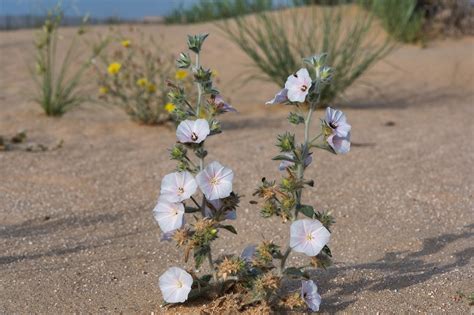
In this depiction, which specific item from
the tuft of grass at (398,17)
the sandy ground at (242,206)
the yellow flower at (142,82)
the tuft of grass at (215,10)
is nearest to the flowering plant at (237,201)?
the sandy ground at (242,206)

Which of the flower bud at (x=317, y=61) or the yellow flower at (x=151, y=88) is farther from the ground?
the flower bud at (x=317, y=61)

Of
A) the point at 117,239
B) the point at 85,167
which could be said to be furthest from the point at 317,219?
the point at 85,167

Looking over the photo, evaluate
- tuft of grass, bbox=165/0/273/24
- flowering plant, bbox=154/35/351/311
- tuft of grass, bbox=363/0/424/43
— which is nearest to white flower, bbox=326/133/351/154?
flowering plant, bbox=154/35/351/311

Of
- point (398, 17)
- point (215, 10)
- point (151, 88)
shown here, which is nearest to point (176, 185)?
point (151, 88)

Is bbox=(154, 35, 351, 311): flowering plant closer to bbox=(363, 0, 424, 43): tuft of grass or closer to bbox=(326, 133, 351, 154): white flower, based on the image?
bbox=(326, 133, 351, 154): white flower

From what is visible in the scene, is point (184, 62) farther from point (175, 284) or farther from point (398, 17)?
point (398, 17)

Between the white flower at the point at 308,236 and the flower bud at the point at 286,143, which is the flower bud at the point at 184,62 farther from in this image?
the white flower at the point at 308,236

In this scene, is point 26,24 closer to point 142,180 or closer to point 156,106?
point 156,106
